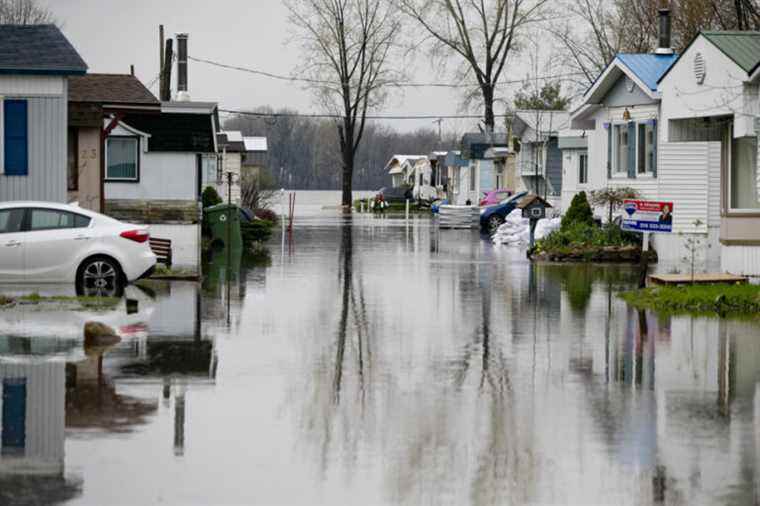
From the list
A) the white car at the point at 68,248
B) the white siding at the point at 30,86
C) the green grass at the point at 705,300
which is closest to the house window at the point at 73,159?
the white siding at the point at 30,86

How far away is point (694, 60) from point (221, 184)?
41.9m

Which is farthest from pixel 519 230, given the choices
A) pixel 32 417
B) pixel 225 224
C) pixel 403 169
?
pixel 403 169

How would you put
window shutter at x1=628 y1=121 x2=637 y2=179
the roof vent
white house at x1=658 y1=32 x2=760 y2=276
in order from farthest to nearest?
window shutter at x1=628 y1=121 x2=637 y2=179
the roof vent
white house at x1=658 y1=32 x2=760 y2=276

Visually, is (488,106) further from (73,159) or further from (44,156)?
(44,156)

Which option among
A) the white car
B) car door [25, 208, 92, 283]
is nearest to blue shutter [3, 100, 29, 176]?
the white car

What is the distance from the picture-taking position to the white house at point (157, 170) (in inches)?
1574

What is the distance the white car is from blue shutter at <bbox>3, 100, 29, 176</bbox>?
3.90 m

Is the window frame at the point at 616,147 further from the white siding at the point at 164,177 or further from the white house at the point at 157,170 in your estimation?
the white siding at the point at 164,177

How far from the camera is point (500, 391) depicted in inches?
529

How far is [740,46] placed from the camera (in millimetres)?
26453

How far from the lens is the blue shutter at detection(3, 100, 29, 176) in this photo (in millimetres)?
25531

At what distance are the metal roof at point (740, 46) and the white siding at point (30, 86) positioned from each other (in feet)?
40.6

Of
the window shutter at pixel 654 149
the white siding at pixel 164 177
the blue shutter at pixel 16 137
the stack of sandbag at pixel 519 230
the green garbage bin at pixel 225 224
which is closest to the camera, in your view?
the blue shutter at pixel 16 137

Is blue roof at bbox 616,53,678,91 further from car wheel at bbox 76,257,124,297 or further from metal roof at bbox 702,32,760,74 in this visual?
car wheel at bbox 76,257,124,297
